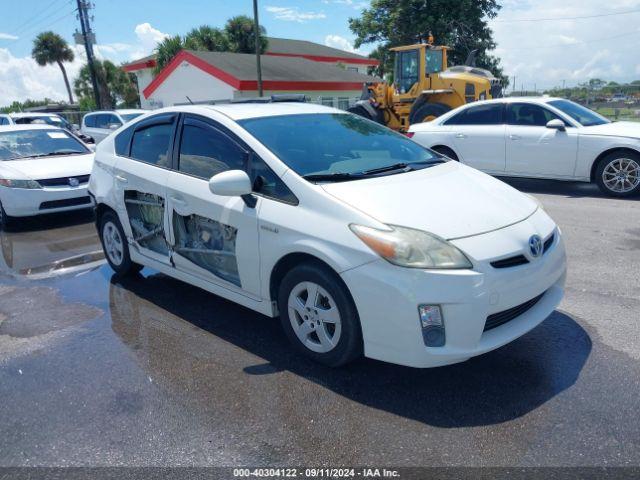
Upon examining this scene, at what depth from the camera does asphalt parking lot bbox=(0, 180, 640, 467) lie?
8.90ft

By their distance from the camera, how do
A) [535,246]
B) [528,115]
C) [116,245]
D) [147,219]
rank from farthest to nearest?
[528,115], [116,245], [147,219], [535,246]

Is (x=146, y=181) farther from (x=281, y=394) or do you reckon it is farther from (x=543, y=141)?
(x=543, y=141)

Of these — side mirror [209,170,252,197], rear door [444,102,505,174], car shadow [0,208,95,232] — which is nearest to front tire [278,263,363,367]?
side mirror [209,170,252,197]

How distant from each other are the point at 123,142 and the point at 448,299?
373 cm

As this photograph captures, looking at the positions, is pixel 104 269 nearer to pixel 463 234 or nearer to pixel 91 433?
pixel 91 433

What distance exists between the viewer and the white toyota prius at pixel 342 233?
2.91m

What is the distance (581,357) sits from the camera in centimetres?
347

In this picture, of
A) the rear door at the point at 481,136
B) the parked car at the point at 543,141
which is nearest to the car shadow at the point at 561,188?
the parked car at the point at 543,141

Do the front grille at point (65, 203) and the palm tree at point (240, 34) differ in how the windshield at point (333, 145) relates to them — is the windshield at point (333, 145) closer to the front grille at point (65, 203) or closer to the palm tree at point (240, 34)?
the front grille at point (65, 203)

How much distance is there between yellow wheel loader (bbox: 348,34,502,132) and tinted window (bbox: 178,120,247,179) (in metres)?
Result: 12.1

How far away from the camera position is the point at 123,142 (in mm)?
5238

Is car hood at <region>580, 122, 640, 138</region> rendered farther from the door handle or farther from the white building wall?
the white building wall

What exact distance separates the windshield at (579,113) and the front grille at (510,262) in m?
6.43

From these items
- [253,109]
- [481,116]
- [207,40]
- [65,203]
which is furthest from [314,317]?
[207,40]
